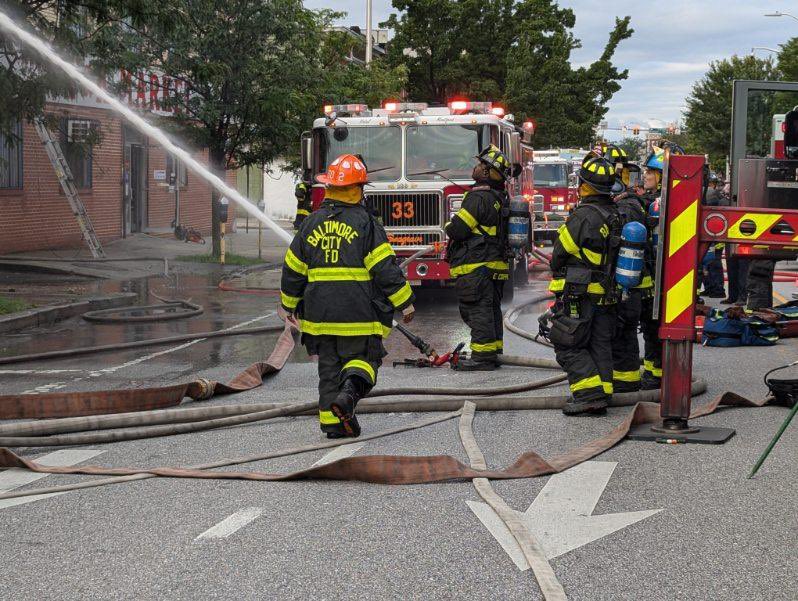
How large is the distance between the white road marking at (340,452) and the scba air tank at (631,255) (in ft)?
6.30

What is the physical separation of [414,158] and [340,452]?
9338 millimetres

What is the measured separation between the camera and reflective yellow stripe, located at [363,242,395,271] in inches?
272

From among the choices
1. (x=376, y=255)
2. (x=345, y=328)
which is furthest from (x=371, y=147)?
(x=345, y=328)

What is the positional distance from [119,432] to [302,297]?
1.33 m

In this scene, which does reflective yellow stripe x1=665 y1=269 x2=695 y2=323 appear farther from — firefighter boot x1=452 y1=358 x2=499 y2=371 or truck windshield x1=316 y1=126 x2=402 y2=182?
truck windshield x1=316 y1=126 x2=402 y2=182

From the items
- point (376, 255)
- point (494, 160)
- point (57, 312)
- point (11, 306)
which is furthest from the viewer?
point (57, 312)

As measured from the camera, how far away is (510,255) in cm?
1014

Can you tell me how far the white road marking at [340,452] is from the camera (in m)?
6.31

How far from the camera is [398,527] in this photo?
4.85 meters

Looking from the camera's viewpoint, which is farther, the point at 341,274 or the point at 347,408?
the point at 341,274

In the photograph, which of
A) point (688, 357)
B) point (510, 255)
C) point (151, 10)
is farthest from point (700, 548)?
point (151, 10)

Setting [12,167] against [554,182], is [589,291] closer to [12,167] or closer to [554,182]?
[12,167]

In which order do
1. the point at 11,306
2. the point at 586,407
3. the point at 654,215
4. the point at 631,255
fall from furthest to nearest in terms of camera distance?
the point at 11,306
the point at 654,215
the point at 586,407
the point at 631,255

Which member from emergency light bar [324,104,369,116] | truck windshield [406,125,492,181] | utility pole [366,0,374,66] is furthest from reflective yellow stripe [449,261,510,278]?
utility pole [366,0,374,66]
